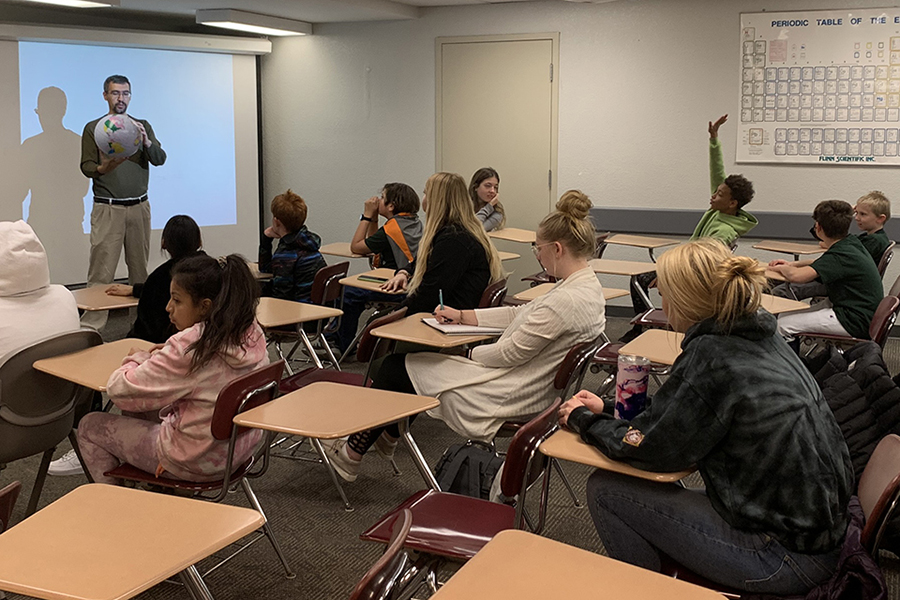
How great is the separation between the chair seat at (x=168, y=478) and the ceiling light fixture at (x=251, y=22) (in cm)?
521

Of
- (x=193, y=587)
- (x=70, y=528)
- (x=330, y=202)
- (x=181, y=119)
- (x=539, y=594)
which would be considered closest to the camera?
(x=539, y=594)

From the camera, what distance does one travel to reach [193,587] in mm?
1918

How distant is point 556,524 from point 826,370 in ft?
3.80

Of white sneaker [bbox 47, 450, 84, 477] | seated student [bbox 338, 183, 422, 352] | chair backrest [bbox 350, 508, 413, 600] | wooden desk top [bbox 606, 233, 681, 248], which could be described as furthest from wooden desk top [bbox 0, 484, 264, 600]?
wooden desk top [bbox 606, 233, 681, 248]

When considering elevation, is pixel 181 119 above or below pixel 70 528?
above

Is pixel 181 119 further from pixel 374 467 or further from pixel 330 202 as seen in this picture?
pixel 374 467

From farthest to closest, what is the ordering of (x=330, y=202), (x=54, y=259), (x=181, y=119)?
(x=330, y=202) → (x=181, y=119) → (x=54, y=259)

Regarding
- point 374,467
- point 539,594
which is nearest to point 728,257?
point 539,594

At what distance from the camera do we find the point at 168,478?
278cm

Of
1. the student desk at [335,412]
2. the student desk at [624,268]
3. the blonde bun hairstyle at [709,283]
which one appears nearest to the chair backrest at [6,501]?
the student desk at [335,412]

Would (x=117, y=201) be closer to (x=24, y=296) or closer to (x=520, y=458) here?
(x=24, y=296)

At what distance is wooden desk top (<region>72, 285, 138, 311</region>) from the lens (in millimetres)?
4266

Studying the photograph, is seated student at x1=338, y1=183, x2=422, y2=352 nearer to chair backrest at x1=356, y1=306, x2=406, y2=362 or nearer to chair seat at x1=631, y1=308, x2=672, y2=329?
chair seat at x1=631, y1=308, x2=672, y2=329

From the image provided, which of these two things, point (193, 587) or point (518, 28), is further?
point (518, 28)
